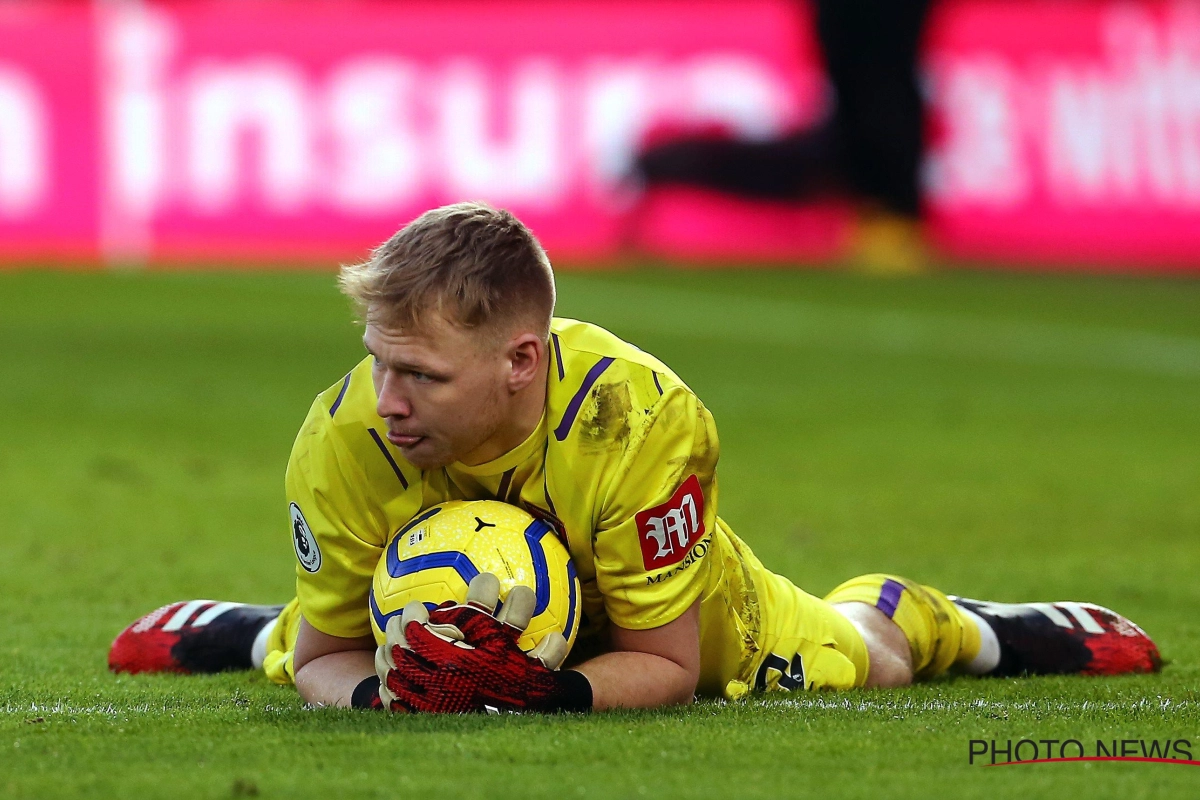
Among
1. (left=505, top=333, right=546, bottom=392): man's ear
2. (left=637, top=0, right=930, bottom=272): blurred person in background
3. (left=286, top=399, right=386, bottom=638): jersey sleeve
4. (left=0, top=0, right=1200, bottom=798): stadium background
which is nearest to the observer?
(left=0, top=0, right=1200, bottom=798): stadium background

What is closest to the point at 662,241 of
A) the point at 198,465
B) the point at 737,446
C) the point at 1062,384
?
the point at 1062,384

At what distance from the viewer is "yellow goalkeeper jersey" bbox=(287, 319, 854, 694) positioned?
3947 millimetres

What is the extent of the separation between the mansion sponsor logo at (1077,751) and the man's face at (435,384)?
1237 mm

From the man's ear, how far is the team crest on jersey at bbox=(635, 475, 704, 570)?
38cm

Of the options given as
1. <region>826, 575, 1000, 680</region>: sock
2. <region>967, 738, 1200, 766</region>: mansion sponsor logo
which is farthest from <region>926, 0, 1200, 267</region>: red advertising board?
<region>967, 738, 1200, 766</region>: mansion sponsor logo

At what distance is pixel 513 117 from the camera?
1853cm

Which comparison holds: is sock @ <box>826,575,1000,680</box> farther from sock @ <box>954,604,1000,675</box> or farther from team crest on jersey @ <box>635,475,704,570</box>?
team crest on jersey @ <box>635,475,704,570</box>

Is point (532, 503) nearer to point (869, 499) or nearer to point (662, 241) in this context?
point (869, 499)

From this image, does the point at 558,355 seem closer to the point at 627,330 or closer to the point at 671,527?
the point at 671,527

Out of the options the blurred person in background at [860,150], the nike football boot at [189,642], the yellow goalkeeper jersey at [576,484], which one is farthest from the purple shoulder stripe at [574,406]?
the blurred person in background at [860,150]

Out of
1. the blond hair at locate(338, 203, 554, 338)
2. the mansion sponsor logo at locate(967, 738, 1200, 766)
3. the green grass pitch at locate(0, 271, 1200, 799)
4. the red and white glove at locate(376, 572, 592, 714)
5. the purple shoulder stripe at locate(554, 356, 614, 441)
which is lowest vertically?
the green grass pitch at locate(0, 271, 1200, 799)

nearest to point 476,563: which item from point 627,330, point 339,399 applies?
point 339,399

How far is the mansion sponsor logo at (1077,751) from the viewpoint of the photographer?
3521 millimetres

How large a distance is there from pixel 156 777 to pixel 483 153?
1545 centimetres
